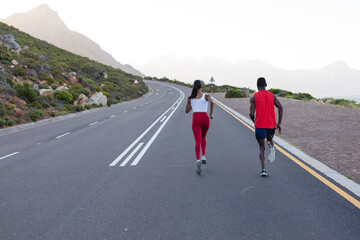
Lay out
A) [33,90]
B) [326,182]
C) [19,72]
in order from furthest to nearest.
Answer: [19,72] < [33,90] < [326,182]

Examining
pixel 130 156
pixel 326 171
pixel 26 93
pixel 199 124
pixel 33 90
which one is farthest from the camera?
pixel 33 90

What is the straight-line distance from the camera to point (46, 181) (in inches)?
224

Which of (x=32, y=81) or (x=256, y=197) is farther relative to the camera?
(x=32, y=81)

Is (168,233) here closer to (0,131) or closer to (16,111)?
(0,131)

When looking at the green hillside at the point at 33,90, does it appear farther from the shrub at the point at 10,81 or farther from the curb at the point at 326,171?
the curb at the point at 326,171

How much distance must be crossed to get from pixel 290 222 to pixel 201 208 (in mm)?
1198

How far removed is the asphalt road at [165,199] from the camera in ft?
11.4

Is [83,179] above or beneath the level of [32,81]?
beneath

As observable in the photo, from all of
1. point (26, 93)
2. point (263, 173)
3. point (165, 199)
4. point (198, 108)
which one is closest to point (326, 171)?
point (263, 173)

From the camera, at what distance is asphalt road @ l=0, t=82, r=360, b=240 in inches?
136

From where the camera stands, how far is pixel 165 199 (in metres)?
4.48

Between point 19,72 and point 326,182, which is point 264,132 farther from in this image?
point 19,72

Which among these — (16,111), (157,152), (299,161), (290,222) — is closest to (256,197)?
(290,222)

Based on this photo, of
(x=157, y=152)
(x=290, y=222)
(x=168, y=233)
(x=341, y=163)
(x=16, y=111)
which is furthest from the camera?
(x=16, y=111)
